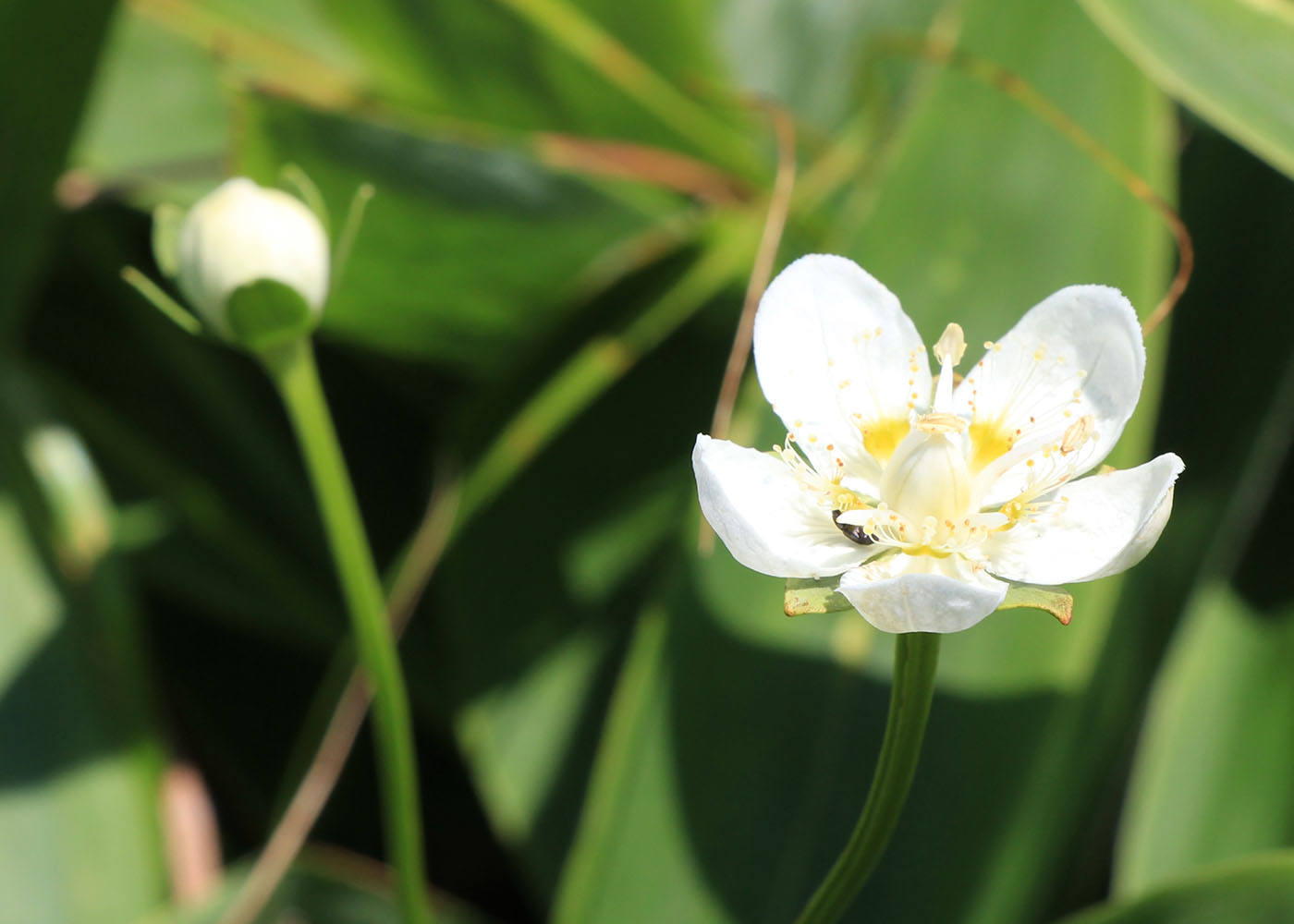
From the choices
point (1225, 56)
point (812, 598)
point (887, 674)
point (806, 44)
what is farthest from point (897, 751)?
point (806, 44)

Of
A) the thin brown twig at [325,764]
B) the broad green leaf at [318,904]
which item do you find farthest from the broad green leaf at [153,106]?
the broad green leaf at [318,904]

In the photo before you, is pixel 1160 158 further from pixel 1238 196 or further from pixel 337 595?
pixel 337 595

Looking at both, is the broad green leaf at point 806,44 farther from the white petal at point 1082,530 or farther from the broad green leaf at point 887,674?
the white petal at point 1082,530

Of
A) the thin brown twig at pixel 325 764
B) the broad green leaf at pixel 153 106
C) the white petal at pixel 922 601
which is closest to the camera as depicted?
the white petal at pixel 922 601

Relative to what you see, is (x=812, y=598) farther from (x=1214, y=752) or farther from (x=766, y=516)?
(x=1214, y=752)

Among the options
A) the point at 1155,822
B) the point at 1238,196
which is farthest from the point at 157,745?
the point at 1238,196

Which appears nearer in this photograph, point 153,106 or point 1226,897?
point 1226,897

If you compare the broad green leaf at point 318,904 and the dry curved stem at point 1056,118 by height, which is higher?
the dry curved stem at point 1056,118
